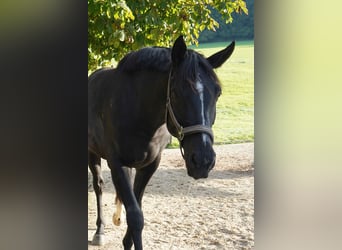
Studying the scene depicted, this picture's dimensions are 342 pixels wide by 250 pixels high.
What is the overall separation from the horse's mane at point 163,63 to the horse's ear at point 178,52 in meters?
0.02

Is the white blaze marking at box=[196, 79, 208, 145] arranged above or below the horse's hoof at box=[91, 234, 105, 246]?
above

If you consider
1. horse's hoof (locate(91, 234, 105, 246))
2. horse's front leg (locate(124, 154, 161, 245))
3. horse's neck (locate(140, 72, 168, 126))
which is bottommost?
horse's hoof (locate(91, 234, 105, 246))

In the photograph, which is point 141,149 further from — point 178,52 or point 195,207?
point 195,207

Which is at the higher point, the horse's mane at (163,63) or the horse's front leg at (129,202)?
the horse's mane at (163,63)

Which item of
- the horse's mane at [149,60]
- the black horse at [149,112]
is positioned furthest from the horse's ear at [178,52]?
the horse's mane at [149,60]

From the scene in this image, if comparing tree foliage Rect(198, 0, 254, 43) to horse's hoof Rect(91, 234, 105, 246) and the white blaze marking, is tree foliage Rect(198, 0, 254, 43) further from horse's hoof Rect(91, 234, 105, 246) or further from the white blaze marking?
horse's hoof Rect(91, 234, 105, 246)

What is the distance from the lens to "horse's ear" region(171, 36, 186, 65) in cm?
232

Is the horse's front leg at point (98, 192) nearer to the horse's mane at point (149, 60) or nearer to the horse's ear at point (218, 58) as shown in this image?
the horse's mane at point (149, 60)

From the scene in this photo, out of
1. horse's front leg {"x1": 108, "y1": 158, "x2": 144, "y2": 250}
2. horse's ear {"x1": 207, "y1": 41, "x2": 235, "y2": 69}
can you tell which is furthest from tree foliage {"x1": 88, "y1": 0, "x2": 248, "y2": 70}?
horse's front leg {"x1": 108, "y1": 158, "x2": 144, "y2": 250}

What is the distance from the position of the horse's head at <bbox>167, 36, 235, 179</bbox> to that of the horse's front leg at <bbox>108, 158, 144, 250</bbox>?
15.6 inches

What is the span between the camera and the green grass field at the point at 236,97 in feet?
12.1
